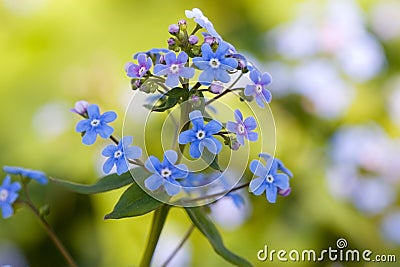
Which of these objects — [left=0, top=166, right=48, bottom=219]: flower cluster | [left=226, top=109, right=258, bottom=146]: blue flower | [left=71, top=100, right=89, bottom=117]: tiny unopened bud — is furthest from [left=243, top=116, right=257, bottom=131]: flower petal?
[left=0, top=166, right=48, bottom=219]: flower cluster

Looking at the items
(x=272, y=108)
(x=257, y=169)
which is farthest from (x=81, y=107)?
(x=272, y=108)

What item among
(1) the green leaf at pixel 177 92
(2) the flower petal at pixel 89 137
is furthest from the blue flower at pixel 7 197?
(1) the green leaf at pixel 177 92

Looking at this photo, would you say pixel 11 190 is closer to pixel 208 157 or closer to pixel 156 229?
pixel 156 229

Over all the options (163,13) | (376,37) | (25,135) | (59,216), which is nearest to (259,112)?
(59,216)

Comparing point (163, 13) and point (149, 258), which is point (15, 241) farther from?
point (149, 258)

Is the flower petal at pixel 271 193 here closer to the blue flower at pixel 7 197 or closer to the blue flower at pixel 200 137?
the blue flower at pixel 200 137

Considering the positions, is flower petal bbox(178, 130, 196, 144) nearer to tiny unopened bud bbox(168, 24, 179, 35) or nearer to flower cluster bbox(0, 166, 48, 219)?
tiny unopened bud bbox(168, 24, 179, 35)

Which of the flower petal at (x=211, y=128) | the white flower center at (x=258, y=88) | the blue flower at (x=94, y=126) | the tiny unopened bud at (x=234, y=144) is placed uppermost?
the white flower center at (x=258, y=88)
